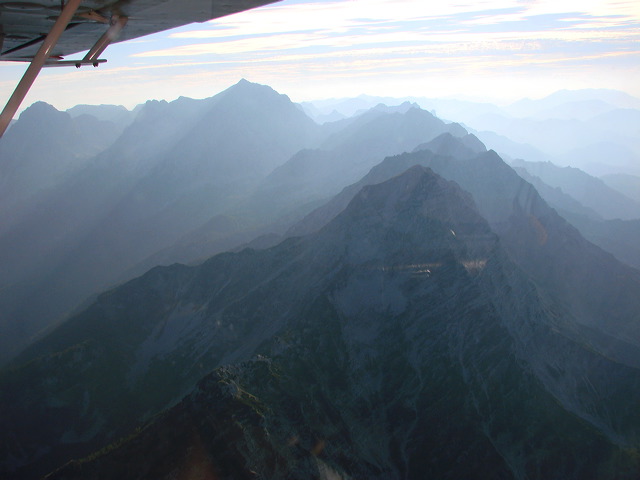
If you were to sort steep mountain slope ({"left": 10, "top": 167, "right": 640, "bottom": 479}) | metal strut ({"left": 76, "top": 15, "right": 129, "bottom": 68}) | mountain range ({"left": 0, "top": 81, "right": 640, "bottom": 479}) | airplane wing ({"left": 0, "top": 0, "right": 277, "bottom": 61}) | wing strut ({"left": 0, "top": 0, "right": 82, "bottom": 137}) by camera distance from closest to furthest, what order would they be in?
wing strut ({"left": 0, "top": 0, "right": 82, "bottom": 137}) < airplane wing ({"left": 0, "top": 0, "right": 277, "bottom": 61}) < metal strut ({"left": 76, "top": 15, "right": 129, "bottom": 68}) < steep mountain slope ({"left": 10, "top": 167, "right": 640, "bottom": 479}) < mountain range ({"left": 0, "top": 81, "right": 640, "bottom": 479})

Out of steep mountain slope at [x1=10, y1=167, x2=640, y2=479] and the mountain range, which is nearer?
steep mountain slope at [x1=10, y1=167, x2=640, y2=479]

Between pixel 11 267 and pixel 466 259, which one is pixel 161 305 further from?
pixel 11 267

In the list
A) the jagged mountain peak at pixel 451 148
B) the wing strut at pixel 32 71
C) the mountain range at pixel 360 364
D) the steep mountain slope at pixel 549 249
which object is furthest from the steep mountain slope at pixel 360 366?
the jagged mountain peak at pixel 451 148

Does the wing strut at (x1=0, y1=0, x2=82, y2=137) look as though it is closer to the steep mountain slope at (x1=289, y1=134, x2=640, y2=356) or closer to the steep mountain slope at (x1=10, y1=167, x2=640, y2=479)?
the steep mountain slope at (x1=10, y1=167, x2=640, y2=479)

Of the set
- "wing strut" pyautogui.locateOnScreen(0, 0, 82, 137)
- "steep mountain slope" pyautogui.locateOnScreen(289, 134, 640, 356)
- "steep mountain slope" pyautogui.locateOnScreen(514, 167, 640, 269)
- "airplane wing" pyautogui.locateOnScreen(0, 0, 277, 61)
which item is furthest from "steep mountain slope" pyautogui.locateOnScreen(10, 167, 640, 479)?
"steep mountain slope" pyautogui.locateOnScreen(514, 167, 640, 269)

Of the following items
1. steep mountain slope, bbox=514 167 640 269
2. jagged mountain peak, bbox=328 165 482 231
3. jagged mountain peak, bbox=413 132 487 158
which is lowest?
steep mountain slope, bbox=514 167 640 269

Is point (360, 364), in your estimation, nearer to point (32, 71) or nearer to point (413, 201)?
point (413, 201)

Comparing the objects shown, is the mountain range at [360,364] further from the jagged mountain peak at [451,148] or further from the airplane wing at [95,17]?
the jagged mountain peak at [451,148]

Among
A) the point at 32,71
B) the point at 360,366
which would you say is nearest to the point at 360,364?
the point at 360,366
